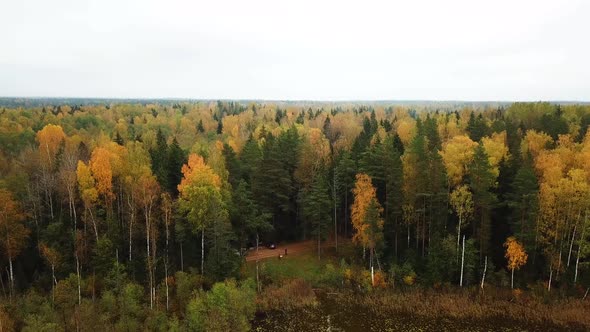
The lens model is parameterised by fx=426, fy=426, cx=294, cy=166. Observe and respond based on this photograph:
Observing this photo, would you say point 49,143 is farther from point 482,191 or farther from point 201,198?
point 482,191

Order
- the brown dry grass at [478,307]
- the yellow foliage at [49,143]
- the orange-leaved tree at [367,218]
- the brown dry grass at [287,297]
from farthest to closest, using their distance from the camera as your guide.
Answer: the yellow foliage at [49,143] < the orange-leaved tree at [367,218] < the brown dry grass at [287,297] < the brown dry grass at [478,307]

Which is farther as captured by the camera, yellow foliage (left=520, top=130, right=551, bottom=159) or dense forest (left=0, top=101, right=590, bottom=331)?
yellow foliage (left=520, top=130, right=551, bottom=159)

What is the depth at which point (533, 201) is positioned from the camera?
35.3 metres

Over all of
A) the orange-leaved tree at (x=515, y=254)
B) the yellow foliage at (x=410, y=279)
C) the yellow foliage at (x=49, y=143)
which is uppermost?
the yellow foliage at (x=49, y=143)

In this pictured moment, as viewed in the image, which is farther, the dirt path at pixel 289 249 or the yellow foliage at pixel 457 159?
the dirt path at pixel 289 249

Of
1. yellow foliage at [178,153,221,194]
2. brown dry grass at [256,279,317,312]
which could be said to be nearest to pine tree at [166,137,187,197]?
yellow foliage at [178,153,221,194]

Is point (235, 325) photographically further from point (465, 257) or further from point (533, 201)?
point (533, 201)

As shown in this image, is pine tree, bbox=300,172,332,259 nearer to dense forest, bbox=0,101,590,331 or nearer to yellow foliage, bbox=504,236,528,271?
dense forest, bbox=0,101,590,331

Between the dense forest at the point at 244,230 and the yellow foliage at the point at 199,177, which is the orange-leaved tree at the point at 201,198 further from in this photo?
the dense forest at the point at 244,230

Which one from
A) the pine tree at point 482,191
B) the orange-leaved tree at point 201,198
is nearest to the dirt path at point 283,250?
the orange-leaved tree at point 201,198

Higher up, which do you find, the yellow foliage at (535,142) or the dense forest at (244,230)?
the yellow foliage at (535,142)

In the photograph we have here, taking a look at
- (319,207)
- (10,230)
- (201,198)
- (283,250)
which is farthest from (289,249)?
(10,230)

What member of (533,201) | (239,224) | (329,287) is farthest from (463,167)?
(239,224)

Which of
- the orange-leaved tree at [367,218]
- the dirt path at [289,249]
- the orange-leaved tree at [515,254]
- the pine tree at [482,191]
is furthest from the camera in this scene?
the dirt path at [289,249]
